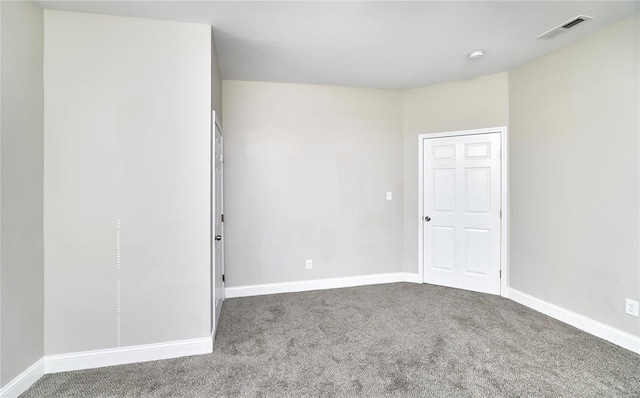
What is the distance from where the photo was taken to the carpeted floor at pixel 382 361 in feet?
6.09

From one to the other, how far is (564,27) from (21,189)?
13.9ft

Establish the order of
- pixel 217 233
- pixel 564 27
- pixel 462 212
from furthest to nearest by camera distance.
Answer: pixel 462 212, pixel 217 233, pixel 564 27

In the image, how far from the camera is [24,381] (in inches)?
74.0

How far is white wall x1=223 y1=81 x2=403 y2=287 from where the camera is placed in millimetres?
3520

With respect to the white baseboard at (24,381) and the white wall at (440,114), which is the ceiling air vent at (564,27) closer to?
the white wall at (440,114)

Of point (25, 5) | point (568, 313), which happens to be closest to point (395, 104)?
point (568, 313)

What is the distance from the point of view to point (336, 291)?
364 cm

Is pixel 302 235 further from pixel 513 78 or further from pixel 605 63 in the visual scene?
pixel 605 63

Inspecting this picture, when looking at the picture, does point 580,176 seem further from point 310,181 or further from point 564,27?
point 310,181

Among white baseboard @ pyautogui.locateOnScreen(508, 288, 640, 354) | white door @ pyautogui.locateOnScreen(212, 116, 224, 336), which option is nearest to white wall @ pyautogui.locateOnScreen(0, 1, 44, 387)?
white door @ pyautogui.locateOnScreen(212, 116, 224, 336)

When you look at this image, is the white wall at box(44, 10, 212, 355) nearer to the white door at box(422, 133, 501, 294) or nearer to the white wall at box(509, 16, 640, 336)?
the white door at box(422, 133, 501, 294)

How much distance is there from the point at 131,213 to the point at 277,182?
5.61ft

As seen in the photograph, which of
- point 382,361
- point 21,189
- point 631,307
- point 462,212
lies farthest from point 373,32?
point 631,307

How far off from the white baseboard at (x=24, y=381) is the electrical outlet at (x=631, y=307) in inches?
173
